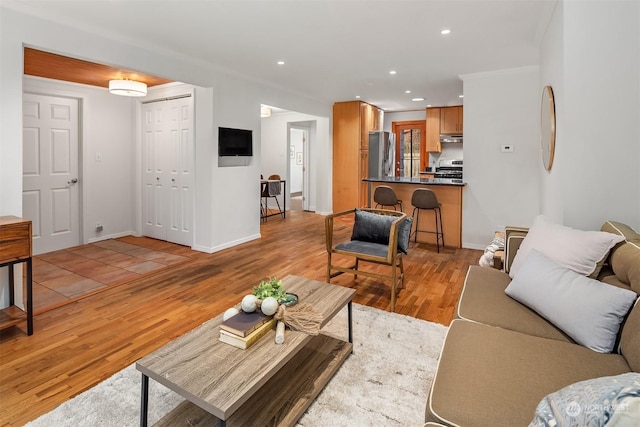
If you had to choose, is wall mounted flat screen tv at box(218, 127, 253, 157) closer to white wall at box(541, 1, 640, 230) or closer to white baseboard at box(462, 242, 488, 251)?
white baseboard at box(462, 242, 488, 251)

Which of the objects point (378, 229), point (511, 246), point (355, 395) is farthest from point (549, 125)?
point (355, 395)

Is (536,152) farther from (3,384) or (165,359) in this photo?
(3,384)

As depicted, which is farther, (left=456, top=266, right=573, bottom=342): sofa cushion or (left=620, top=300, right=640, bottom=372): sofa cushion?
(left=456, top=266, right=573, bottom=342): sofa cushion

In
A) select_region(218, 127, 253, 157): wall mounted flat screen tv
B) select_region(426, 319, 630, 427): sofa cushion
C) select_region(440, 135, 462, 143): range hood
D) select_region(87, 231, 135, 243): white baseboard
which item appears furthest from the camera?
select_region(440, 135, 462, 143): range hood

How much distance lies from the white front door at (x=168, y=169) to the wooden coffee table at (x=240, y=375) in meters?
3.41

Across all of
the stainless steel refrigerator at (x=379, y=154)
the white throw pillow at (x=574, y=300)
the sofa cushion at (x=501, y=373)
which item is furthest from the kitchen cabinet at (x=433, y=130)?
the sofa cushion at (x=501, y=373)

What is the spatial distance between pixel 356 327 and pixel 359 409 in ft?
2.78

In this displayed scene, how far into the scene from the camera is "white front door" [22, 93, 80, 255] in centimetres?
438

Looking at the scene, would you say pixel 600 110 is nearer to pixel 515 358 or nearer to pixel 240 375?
pixel 515 358

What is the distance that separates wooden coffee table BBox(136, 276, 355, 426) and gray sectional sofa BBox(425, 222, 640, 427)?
0.63 m

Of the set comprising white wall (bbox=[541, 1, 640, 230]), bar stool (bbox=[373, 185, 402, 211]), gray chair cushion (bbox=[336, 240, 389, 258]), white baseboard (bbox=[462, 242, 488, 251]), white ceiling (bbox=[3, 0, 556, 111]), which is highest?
white ceiling (bbox=[3, 0, 556, 111])

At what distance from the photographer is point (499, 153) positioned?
15.3 ft

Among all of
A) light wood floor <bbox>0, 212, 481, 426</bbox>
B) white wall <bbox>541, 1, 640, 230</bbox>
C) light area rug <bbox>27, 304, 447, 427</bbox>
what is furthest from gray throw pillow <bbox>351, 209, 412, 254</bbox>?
white wall <bbox>541, 1, 640, 230</bbox>

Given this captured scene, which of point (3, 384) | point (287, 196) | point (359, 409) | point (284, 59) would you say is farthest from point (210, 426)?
point (287, 196)
